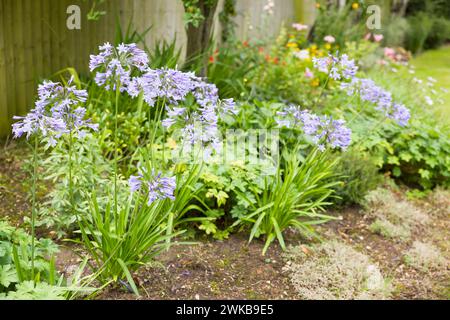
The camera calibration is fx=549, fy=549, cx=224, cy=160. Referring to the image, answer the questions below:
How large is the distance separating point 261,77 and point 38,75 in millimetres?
2549

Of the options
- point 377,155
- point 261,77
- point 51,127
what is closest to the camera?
point 51,127

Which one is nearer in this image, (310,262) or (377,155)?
(310,262)

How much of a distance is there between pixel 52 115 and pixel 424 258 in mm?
2762

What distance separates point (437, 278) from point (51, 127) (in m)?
2.75

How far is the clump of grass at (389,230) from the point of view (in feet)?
14.1

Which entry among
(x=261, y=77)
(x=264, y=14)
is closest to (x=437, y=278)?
(x=261, y=77)

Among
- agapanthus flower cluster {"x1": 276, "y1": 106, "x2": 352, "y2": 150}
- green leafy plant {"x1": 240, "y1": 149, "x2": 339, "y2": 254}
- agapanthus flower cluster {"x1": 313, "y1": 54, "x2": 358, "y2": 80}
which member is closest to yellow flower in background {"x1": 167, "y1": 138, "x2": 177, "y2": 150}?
green leafy plant {"x1": 240, "y1": 149, "x2": 339, "y2": 254}

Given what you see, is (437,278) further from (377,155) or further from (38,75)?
(38,75)

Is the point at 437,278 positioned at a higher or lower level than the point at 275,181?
lower

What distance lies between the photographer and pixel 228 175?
3.96 metres

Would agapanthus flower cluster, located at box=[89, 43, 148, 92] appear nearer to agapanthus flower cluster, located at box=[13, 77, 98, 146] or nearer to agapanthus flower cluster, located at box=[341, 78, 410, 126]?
agapanthus flower cluster, located at box=[13, 77, 98, 146]

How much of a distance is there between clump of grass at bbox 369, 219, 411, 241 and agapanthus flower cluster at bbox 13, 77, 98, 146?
260 cm

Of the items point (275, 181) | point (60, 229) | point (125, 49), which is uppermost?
point (125, 49)

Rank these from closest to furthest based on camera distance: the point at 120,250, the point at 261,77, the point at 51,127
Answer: the point at 51,127
the point at 120,250
the point at 261,77
